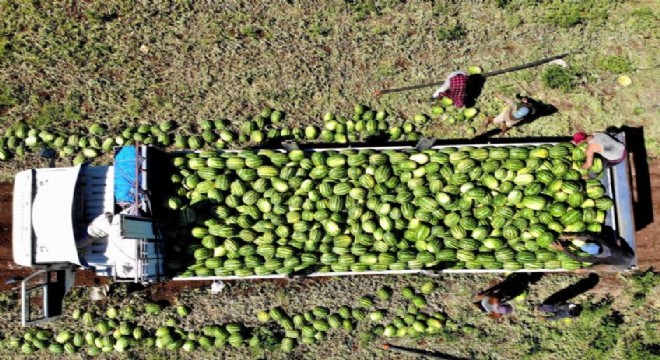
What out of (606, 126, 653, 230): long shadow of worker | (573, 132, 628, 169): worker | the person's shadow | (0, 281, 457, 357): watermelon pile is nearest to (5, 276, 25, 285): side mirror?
(0, 281, 457, 357): watermelon pile

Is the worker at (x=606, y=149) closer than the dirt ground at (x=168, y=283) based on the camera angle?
Yes

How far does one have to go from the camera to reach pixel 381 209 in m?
11.0

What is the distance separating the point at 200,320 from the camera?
40.7 feet

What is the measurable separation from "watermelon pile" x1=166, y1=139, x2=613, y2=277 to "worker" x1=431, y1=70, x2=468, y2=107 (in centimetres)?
166

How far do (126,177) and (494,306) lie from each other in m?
7.94

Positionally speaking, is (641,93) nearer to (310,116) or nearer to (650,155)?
(650,155)

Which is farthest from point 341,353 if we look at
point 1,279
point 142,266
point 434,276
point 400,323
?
point 1,279

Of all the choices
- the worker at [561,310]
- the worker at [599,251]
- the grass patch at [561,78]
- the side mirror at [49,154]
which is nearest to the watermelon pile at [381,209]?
the worker at [599,251]

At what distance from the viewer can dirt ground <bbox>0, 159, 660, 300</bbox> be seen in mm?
12398

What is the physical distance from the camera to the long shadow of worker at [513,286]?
40.5 ft

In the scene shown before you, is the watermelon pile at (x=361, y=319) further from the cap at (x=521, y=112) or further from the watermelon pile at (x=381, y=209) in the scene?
the cap at (x=521, y=112)

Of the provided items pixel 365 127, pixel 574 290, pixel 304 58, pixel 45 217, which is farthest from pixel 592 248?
pixel 45 217

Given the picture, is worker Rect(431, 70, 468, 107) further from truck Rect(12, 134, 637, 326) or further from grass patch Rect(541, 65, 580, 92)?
grass patch Rect(541, 65, 580, 92)

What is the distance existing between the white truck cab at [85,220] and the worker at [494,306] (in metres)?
6.85
